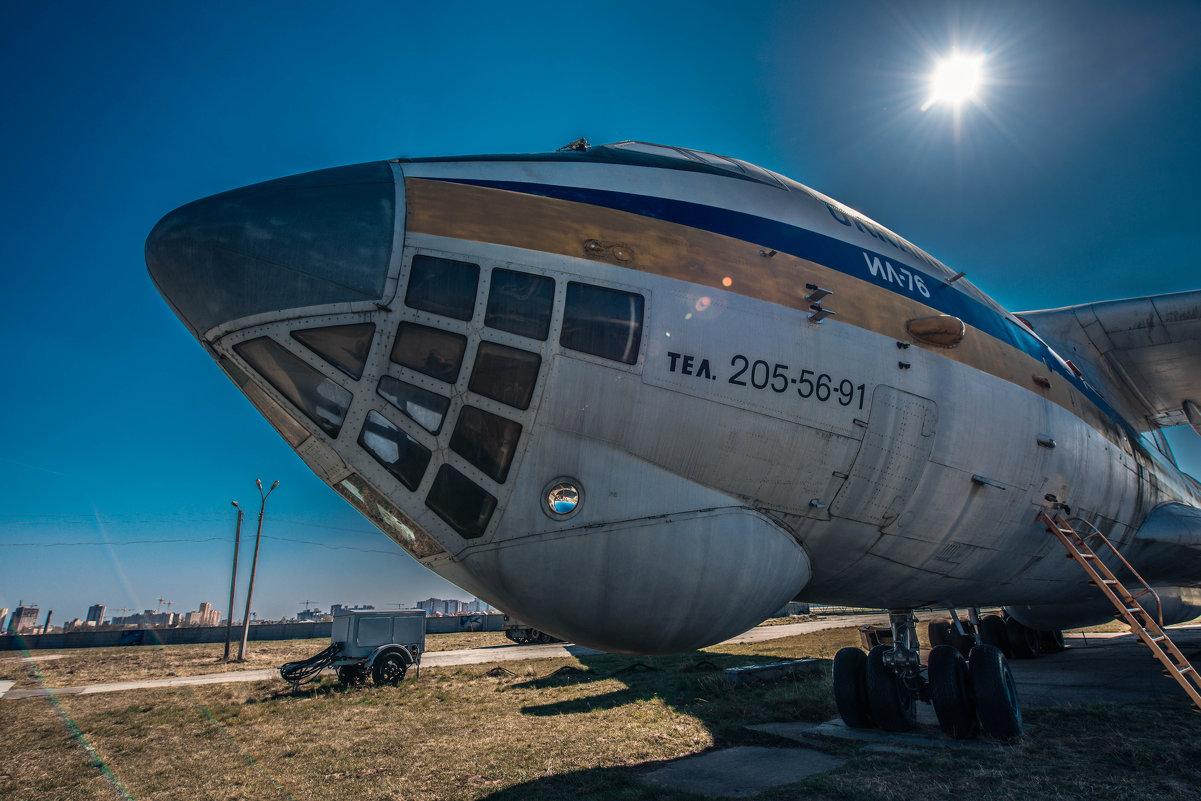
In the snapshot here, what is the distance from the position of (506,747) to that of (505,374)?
20.2 feet

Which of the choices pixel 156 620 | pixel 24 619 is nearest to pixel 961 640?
pixel 24 619

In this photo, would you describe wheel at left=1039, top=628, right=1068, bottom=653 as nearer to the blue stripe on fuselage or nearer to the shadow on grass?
the shadow on grass

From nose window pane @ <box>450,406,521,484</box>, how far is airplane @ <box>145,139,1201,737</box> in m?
0.01

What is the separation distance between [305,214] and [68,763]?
30.7 feet

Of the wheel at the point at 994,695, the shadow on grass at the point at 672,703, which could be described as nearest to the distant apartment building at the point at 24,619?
the shadow on grass at the point at 672,703

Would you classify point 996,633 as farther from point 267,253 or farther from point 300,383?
point 267,253

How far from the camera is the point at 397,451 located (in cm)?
381

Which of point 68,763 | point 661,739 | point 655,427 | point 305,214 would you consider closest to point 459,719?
point 661,739

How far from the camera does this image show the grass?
5.60 meters

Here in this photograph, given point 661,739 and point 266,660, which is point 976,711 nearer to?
point 661,739

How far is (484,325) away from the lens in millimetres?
3840

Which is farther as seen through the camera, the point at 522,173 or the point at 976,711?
the point at 976,711

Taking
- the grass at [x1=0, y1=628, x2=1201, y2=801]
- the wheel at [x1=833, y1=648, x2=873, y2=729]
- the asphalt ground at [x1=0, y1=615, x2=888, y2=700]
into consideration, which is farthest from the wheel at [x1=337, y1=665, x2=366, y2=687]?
the wheel at [x1=833, y1=648, x2=873, y2=729]

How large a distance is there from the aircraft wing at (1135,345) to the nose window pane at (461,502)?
32.7 feet
